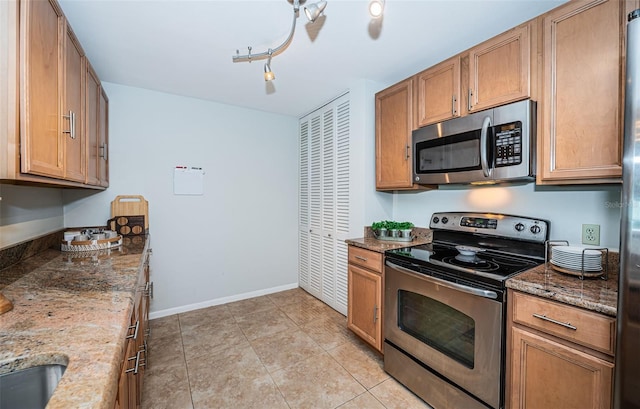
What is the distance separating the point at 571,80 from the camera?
1.39 meters

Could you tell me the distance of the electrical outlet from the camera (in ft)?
5.07

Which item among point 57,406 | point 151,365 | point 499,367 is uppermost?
point 57,406

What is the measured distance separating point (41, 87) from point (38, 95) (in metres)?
0.06

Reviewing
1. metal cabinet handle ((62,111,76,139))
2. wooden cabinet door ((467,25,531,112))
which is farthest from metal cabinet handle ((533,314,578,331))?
metal cabinet handle ((62,111,76,139))

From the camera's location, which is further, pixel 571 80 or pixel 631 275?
pixel 571 80

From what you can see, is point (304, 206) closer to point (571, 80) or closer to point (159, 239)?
point (159, 239)

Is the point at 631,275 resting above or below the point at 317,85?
below

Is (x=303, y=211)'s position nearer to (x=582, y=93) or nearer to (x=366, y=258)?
(x=366, y=258)

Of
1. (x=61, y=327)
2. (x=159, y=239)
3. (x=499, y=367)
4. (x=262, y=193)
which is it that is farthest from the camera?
(x=262, y=193)

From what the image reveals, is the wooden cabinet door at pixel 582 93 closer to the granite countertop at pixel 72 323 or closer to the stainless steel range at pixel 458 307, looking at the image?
the stainless steel range at pixel 458 307

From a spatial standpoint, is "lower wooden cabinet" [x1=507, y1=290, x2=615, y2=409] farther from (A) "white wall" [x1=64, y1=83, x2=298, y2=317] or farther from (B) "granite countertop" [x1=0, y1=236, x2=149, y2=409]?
(A) "white wall" [x1=64, y1=83, x2=298, y2=317]

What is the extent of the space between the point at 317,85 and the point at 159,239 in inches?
89.7

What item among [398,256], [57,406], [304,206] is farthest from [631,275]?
[304,206]

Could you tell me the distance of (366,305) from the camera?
7.22ft
